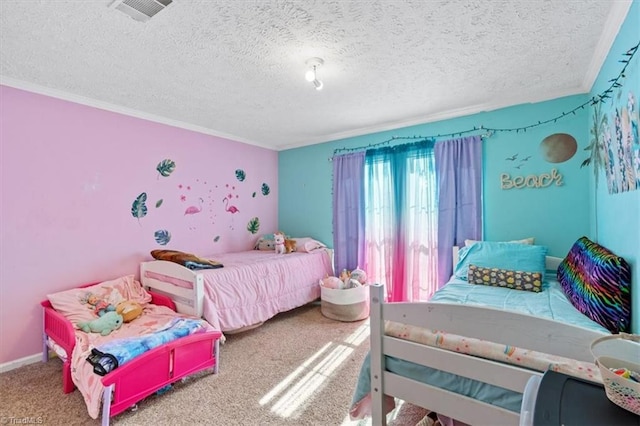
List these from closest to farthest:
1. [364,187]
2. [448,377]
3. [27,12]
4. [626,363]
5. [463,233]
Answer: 1. [626,363]
2. [448,377]
3. [27,12]
4. [463,233]
5. [364,187]

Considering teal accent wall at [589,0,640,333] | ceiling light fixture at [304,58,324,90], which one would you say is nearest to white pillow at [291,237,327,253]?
ceiling light fixture at [304,58,324,90]

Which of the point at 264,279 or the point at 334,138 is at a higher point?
the point at 334,138

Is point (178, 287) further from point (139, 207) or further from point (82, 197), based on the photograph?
point (82, 197)

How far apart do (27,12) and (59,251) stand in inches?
73.8

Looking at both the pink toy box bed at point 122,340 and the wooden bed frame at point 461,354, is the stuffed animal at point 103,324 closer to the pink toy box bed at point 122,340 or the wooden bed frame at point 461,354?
the pink toy box bed at point 122,340

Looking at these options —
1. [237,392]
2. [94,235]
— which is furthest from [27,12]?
[237,392]

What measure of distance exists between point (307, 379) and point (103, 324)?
158cm

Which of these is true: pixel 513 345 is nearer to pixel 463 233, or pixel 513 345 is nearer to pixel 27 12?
pixel 463 233

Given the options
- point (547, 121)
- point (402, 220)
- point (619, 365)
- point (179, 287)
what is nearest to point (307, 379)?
point (179, 287)

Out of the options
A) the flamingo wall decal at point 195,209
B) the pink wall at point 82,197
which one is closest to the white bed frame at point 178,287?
the pink wall at point 82,197

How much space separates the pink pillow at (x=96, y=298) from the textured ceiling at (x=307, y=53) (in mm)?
1702

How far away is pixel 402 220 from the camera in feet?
11.5

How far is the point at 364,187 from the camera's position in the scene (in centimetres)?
381

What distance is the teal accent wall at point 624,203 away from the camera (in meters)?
1.37
